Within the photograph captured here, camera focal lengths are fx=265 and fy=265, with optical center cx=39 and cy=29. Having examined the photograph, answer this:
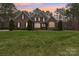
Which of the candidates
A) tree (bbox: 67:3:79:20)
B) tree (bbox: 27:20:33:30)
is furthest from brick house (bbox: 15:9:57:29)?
tree (bbox: 67:3:79:20)

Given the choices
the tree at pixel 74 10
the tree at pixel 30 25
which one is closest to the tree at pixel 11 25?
the tree at pixel 30 25

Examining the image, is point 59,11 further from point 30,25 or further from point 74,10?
point 30,25

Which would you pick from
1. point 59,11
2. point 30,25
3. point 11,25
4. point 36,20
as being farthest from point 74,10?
point 11,25

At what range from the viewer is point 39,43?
391cm

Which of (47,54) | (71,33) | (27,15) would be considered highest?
(27,15)

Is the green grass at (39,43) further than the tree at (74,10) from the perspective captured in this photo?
No

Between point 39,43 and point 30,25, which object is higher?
point 30,25

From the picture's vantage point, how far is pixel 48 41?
3.91 meters

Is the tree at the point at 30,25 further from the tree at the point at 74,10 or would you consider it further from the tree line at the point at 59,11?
the tree at the point at 74,10

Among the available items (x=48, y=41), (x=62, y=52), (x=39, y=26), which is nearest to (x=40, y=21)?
(x=39, y=26)

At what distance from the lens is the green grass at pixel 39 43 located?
3.83 meters

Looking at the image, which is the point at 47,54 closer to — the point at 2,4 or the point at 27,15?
the point at 27,15

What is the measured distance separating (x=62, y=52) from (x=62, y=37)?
234 millimetres

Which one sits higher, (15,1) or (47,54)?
(15,1)
